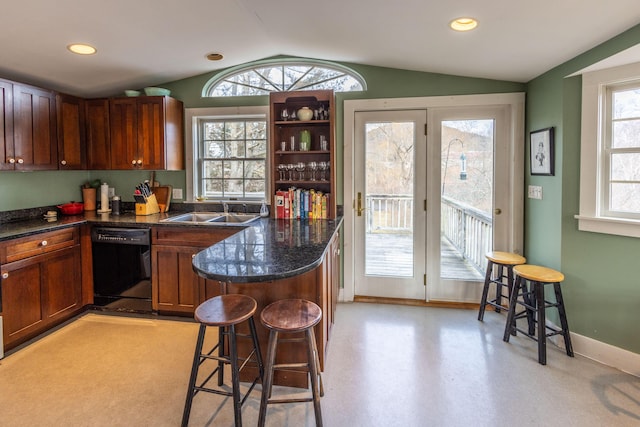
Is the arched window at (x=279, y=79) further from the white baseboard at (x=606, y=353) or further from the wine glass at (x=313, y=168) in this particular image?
the white baseboard at (x=606, y=353)

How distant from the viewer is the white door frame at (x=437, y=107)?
3.19 meters

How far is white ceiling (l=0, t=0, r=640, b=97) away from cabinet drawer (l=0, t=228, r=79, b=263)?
1389 mm

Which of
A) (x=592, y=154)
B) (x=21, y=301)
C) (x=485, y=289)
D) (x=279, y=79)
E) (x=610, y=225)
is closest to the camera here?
(x=610, y=225)

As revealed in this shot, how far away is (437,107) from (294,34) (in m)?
1.49

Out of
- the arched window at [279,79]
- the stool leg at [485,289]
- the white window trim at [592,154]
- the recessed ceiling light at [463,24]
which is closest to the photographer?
the recessed ceiling light at [463,24]

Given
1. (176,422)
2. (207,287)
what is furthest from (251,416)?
(207,287)

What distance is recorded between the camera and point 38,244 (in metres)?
2.76

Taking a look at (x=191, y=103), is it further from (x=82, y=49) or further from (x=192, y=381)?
(x=192, y=381)

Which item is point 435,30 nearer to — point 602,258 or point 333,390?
point 602,258

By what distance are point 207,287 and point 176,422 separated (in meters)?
1.28

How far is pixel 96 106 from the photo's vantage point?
3459 millimetres

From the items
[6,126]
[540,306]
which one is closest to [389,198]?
[540,306]

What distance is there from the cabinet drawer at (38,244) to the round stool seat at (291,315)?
6.81 ft

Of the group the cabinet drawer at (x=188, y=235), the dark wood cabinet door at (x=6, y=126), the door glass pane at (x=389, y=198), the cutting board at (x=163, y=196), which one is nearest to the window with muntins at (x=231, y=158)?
the cutting board at (x=163, y=196)
